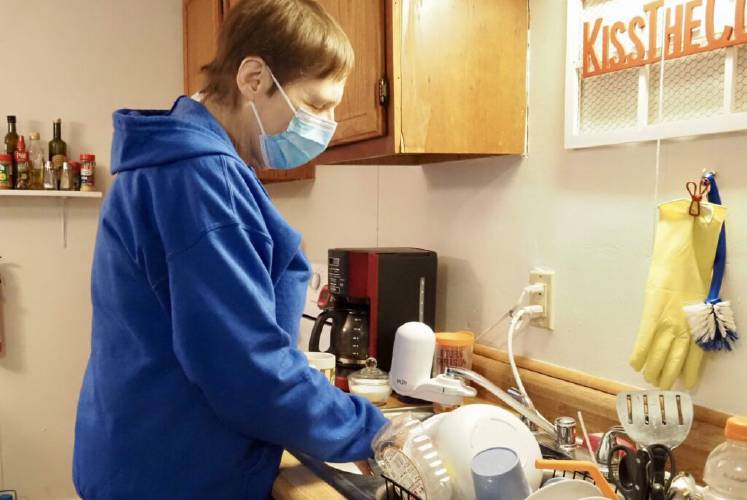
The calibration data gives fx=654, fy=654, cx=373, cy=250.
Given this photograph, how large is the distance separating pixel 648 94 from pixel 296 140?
0.62 meters

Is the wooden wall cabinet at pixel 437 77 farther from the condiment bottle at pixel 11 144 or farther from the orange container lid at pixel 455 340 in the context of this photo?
the condiment bottle at pixel 11 144

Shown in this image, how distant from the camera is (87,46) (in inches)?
111

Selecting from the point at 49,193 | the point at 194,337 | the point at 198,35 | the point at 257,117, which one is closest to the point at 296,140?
the point at 257,117

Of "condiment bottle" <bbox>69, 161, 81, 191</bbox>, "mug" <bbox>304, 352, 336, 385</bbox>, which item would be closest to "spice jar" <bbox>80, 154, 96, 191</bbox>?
"condiment bottle" <bbox>69, 161, 81, 191</bbox>

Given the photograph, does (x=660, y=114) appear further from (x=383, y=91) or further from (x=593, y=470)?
(x=593, y=470)

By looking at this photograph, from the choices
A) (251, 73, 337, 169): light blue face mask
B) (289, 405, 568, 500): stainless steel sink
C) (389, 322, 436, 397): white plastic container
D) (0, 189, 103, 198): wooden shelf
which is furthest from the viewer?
(0, 189, 103, 198): wooden shelf

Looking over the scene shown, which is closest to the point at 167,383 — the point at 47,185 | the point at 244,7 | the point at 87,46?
the point at 244,7

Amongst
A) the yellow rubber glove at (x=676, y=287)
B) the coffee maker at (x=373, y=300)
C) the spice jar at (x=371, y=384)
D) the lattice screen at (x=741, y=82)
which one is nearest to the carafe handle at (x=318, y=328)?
the coffee maker at (x=373, y=300)

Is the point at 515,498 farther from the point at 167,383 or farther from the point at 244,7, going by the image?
the point at 244,7

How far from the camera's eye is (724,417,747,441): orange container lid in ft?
2.65

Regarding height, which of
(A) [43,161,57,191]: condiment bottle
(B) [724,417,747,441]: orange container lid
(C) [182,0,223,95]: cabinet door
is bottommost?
(B) [724,417,747,441]: orange container lid

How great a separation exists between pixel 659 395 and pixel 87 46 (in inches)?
108

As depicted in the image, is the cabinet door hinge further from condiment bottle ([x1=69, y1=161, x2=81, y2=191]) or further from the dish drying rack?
condiment bottle ([x1=69, y1=161, x2=81, y2=191])

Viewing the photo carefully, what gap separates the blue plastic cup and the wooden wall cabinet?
2.25 feet
